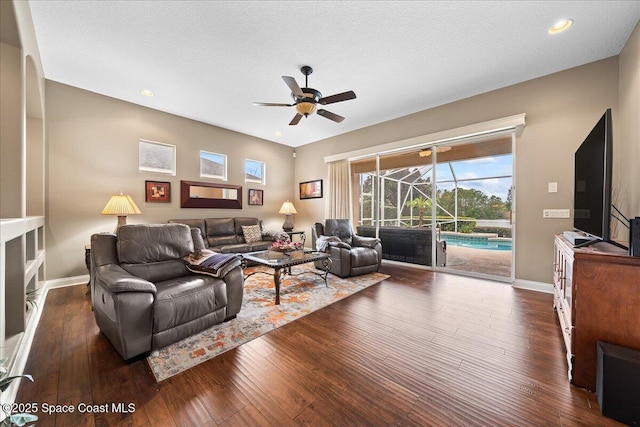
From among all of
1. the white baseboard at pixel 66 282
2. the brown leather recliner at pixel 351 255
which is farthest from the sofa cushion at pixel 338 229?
the white baseboard at pixel 66 282

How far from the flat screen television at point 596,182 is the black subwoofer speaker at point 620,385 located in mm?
784

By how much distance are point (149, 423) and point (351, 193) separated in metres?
4.87

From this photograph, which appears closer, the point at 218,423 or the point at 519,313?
the point at 218,423

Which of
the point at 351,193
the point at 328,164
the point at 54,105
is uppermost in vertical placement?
the point at 54,105

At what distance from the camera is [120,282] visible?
5.57ft

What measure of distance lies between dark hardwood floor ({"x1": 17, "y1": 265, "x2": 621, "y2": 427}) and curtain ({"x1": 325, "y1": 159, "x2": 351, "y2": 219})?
10.9 feet

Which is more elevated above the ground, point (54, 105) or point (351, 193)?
point (54, 105)

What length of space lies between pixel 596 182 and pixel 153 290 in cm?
348

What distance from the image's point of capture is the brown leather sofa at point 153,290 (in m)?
1.73

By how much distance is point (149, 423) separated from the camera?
1252 mm

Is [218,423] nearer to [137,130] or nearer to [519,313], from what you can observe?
[519,313]

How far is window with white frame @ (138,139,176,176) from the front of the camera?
430 cm

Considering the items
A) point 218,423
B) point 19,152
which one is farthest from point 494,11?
point 19,152

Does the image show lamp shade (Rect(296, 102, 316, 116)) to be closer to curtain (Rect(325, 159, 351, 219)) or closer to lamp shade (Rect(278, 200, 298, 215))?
curtain (Rect(325, 159, 351, 219))
